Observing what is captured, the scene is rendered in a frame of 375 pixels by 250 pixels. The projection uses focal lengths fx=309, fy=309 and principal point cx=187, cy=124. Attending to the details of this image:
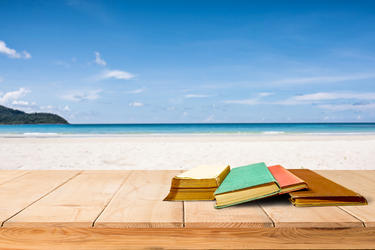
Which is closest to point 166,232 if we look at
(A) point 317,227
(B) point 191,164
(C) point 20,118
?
(A) point 317,227

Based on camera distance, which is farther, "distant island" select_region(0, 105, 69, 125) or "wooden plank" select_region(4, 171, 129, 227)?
"distant island" select_region(0, 105, 69, 125)

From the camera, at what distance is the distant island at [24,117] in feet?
168

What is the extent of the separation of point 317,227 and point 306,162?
239 inches

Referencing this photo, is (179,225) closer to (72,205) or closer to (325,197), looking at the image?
(72,205)

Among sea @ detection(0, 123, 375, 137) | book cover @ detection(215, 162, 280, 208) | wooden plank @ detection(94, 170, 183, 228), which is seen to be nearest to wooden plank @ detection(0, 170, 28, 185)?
wooden plank @ detection(94, 170, 183, 228)

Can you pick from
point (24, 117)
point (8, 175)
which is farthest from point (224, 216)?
point (24, 117)

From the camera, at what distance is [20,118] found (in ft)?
173

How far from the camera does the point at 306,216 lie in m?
1.28

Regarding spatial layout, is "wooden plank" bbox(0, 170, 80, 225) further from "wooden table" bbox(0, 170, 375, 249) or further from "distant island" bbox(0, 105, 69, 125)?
"distant island" bbox(0, 105, 69, 125)

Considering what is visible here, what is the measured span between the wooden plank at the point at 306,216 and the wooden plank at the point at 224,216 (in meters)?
0.05

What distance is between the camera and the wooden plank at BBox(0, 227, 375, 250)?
1.17 meters

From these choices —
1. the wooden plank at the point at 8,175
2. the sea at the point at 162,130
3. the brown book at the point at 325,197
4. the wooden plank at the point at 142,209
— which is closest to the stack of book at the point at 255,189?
the brown book at the point at 325,197

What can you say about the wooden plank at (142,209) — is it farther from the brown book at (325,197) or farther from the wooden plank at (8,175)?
the wooden plank at (8,175)


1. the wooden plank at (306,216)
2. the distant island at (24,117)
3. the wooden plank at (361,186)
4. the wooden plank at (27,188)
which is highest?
the distant island at (24,117)
